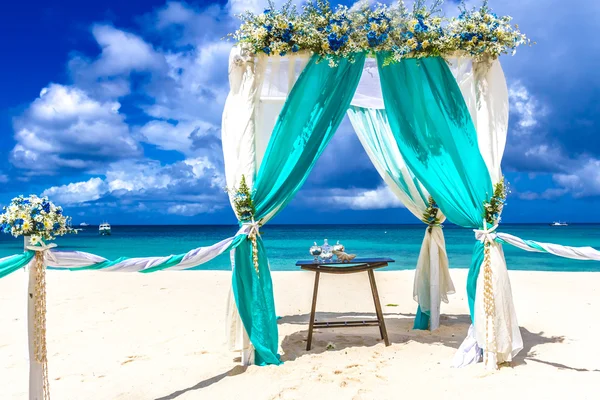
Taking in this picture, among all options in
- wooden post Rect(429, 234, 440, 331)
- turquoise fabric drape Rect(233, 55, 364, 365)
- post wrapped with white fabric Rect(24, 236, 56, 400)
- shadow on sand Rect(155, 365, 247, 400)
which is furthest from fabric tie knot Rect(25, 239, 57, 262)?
wooden post Rect(429, 234, 440, 331)

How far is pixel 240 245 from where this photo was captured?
13.6ft

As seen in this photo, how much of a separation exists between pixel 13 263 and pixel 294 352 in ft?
8.30

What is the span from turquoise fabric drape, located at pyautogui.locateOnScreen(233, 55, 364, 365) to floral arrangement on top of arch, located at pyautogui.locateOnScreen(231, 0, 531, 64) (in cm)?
18

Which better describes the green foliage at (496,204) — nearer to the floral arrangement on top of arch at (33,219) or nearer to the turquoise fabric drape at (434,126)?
the turquoise fabric drape at (434,126)

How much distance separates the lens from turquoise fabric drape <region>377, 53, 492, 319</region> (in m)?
4.40

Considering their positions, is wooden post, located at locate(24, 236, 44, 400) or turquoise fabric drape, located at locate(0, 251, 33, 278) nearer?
turquoise fabric drape, located at locate(0, 251, 33, 278)

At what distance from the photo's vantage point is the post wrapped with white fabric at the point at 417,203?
17.8ft

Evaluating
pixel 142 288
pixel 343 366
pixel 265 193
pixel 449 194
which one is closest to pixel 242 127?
pixel 265 193

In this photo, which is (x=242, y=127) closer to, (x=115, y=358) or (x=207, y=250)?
(x=207, y=250)

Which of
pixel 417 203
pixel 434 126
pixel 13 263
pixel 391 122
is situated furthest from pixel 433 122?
pixel 13 263

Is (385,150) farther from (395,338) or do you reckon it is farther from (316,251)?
(395,338)

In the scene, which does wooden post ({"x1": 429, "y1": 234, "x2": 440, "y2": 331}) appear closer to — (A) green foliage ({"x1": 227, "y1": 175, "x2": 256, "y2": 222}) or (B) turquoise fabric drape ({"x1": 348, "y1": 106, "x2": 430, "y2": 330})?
(B) turquoise fabric drape ({"x1": 348, "y1": 106, "x2": 430, "y2": 330})

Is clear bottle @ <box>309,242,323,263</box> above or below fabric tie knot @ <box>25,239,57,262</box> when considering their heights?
below

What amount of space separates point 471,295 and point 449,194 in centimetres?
90
